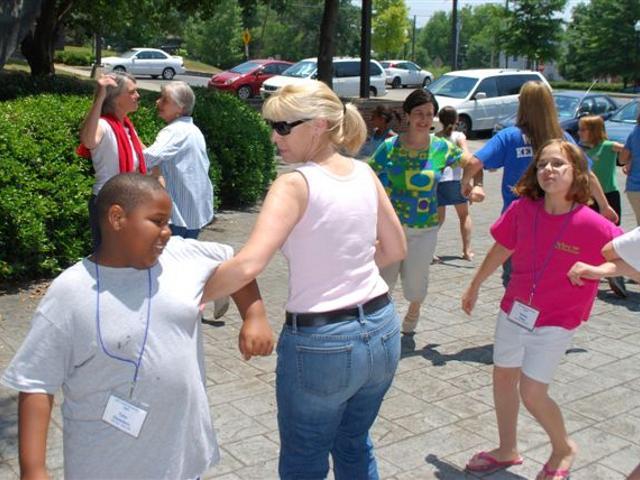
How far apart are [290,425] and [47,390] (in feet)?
3.07

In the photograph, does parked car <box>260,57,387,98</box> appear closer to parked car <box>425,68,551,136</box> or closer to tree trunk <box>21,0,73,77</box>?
parked car <box>425,68,551,136</box>

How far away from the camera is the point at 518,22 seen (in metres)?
46.9

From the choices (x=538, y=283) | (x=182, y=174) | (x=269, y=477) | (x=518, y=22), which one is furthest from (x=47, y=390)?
(x=518, y=22)

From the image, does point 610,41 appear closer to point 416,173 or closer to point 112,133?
point 416,173

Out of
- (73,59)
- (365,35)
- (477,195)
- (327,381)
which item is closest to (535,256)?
(477,195)

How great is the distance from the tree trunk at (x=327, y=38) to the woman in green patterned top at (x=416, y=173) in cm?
1335

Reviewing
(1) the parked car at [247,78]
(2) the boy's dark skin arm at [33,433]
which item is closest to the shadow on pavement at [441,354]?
(2) the boy's dark skin arm at [33,433]

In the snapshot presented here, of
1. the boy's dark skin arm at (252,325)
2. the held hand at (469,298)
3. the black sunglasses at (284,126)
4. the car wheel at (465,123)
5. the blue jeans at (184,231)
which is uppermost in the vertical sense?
the black sunglasses at (284,126)

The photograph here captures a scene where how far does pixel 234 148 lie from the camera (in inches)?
424

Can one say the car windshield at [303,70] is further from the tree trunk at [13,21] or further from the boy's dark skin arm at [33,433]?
the boy's dark skin arm at [33,433]

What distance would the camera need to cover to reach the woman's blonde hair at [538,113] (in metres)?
5.45

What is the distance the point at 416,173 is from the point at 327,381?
121 inches

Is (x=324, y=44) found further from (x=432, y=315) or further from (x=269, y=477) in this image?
(x=269, y=477)

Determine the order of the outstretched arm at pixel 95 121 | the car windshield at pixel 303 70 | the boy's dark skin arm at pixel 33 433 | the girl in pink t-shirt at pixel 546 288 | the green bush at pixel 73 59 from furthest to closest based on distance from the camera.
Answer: the green bush at pixel 73 59
the car windshield at pixel 303 70
the outstretched arm at pixel 95 121
the girl in pink t-shirt at pixel 546 288
the boy's dark skin arm at pixel 33 433
